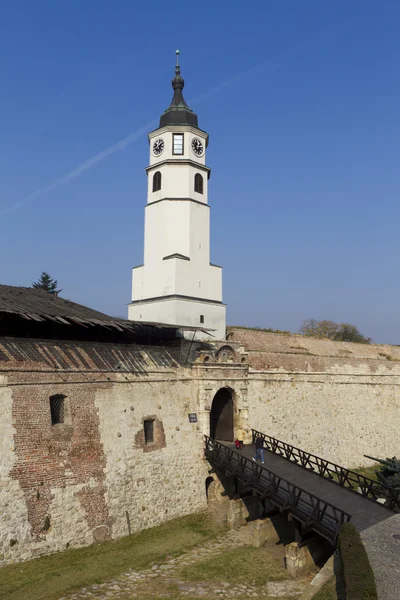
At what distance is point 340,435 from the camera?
2936 centimetres

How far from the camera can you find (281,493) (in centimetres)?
1747

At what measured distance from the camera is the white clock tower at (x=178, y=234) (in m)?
26.5

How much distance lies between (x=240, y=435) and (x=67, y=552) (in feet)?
32.4

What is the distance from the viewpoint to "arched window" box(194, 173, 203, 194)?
28.2 metres

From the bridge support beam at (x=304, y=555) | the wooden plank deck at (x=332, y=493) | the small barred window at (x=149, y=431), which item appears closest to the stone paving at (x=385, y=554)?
the wooden plank deck at (x=332, y=493)

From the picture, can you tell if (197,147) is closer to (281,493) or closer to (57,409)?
(57,409)

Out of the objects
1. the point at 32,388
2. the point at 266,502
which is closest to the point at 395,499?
the point at 266,502

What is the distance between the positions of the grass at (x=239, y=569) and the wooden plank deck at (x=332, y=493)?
2.72 metres

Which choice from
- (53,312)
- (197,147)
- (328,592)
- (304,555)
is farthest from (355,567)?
(197,147)

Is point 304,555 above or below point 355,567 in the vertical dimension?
below

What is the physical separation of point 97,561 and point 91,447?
3.70 meters

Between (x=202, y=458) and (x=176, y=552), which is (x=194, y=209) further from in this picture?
(x=176, y=552)

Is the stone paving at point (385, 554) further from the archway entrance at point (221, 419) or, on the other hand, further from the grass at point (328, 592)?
the archway entrance at point (221, 419)

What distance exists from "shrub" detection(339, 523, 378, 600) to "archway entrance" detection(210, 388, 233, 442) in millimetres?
10638
